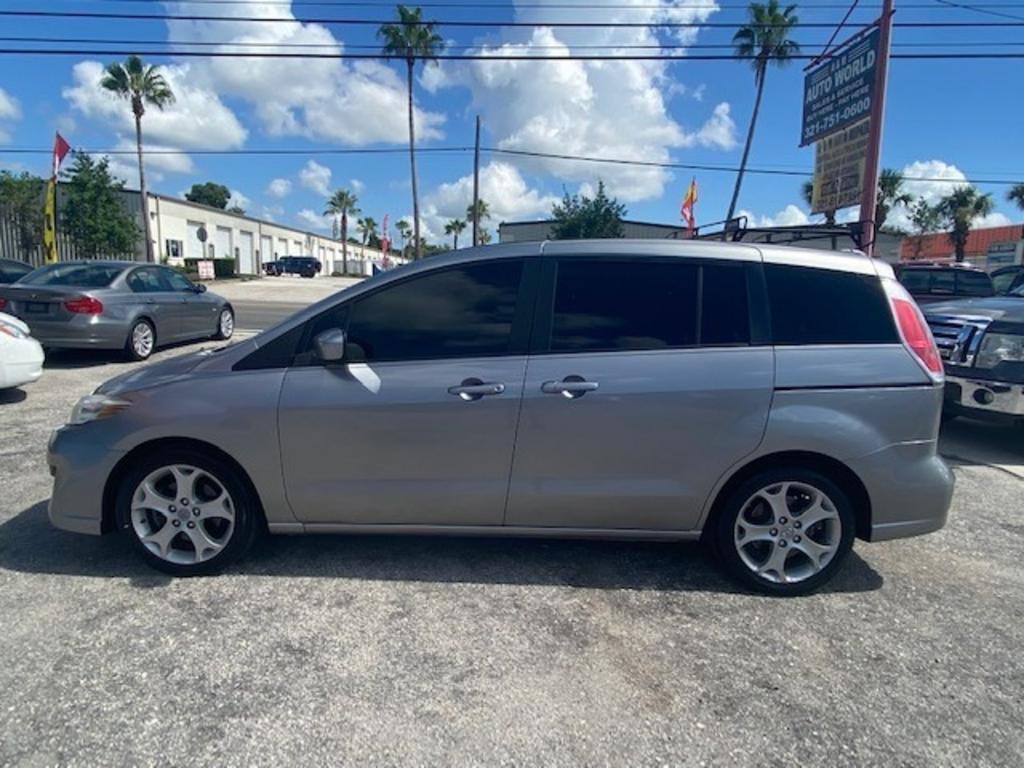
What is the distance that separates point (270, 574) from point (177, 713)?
3.32 feet

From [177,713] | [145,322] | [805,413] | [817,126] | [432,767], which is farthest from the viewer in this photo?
[817,126]

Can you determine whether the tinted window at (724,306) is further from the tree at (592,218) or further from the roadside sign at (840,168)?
the tree at (592,218)

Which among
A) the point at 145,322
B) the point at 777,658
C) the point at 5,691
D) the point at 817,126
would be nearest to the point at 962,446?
the point at 777,658

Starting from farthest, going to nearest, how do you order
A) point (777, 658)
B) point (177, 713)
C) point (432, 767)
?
point (777, 658) < point (177, 713) < point (432, 767)

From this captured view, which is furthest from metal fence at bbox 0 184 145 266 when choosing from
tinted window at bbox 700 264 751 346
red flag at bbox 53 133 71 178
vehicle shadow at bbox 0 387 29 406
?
tinted window at bbox 700 264 751 346

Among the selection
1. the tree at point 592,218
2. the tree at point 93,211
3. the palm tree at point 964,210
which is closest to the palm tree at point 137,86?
the tree at point 93,211

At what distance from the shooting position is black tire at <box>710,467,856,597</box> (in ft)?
10.2

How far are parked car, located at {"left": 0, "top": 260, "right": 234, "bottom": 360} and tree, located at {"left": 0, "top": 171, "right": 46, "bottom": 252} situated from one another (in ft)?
108

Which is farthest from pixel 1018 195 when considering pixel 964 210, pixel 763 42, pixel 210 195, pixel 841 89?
pixel 210 195

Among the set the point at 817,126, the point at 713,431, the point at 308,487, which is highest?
the point at 817,126

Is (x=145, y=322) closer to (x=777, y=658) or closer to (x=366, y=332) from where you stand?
(x=366, y=332)

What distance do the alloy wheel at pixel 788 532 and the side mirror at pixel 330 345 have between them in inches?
84.6

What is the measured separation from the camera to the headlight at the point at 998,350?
5.26m

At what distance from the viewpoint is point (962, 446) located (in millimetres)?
6250
